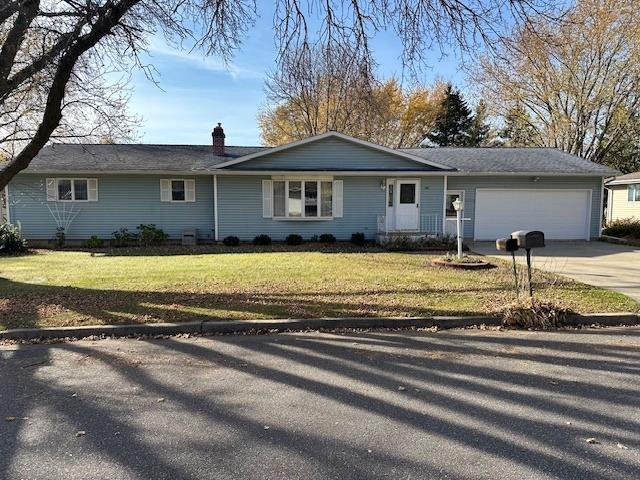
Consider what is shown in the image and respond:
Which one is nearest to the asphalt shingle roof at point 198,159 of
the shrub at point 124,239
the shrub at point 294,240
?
the shrub at point 124,239

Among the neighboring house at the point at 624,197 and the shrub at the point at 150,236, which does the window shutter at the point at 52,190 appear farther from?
the neighboring house at the point at 624,197

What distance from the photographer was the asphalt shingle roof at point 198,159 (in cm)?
1549

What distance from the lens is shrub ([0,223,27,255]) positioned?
1349 cm

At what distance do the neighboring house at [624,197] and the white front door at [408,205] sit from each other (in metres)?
14.1

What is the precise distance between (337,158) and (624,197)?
61.2 ft

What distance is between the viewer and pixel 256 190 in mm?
15914

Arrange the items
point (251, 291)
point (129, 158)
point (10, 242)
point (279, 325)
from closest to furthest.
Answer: point (279, 325), point (251, 291), point (10, 242), point (129, 158)

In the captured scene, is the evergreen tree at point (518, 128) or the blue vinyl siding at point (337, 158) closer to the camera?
the blue vinyl siding at point (337, 158)

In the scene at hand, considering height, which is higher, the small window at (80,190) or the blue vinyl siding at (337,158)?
the blue vinyl siding at (337,158)

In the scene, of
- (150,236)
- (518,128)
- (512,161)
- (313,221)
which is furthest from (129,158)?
(518,128)

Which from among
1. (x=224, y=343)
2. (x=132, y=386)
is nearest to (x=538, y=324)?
(x=224, y=343)

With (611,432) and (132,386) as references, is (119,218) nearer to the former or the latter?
(132,386)

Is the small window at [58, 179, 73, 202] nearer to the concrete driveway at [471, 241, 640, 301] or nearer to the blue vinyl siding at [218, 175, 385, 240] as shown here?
the blue vinyl siding at [218, 175, 385, 240]

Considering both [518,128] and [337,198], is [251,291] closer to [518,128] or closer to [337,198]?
[337,198]
